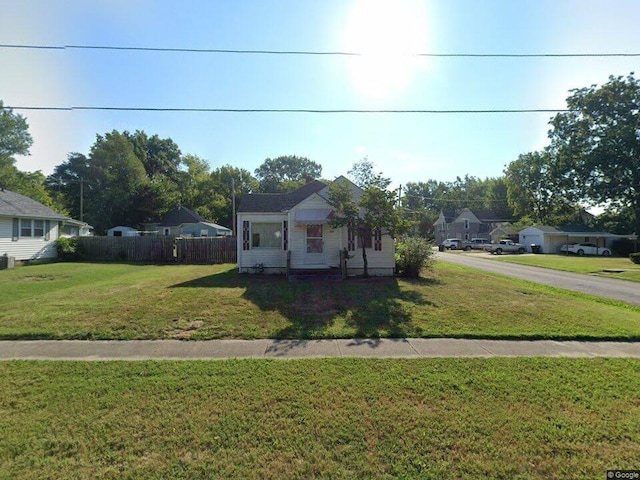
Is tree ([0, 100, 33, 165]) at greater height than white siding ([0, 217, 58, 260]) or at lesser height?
greater

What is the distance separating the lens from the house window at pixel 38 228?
1988cm

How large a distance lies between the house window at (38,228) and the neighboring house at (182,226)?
14281 mm

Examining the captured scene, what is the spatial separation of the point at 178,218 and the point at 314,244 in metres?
29.5

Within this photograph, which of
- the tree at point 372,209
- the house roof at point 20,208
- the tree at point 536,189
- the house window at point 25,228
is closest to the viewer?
the tree at point 372,209

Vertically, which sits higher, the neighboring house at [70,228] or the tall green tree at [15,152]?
the tall green tree at [15,152]

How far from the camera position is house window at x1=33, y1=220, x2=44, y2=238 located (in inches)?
782

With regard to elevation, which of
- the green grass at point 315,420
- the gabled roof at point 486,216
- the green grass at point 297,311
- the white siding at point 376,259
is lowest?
the green grass at point 315,420

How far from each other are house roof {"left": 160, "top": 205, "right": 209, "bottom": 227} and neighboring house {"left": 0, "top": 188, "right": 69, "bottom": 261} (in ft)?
47.8

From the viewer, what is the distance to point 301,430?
3076 mm

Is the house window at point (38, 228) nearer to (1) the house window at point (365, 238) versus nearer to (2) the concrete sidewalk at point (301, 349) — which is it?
(2) the concrete sidewalk at point (301, 349)

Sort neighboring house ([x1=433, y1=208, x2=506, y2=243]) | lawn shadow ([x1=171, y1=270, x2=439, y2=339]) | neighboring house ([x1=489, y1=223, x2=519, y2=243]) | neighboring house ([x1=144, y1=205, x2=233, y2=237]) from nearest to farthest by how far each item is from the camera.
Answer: lawn shadow ([x1=171, y1=270, x2=439, y2=339]) < neighboring house ([x1=144, y1=205, x2=233, y2=237]) < neighboring house ([x1=489, y1=223, x2=519, y2=243]) < neighboring house ([x1=433, y1=208, x2=506, y2=243])

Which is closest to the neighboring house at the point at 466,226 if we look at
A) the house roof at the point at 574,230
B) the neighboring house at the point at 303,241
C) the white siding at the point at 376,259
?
the house roof at the point at 574,230

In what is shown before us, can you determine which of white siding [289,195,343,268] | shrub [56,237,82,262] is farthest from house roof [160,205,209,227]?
white siding [289,195,343,268]
